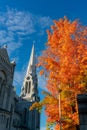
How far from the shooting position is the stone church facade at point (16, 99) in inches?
1809

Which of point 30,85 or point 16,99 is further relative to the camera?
point 30,85

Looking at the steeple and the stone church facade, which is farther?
the steeple

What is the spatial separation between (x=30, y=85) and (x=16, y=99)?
926 centimetres

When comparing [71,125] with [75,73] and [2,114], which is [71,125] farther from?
[2,114]

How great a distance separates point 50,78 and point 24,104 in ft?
→ 208

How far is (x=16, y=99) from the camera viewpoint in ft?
254

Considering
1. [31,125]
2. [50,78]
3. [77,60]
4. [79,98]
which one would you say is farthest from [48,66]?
[31,125]

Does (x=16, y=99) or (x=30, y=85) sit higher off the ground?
(x=30, y=85)

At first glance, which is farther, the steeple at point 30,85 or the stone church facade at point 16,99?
the steeple at point 30,85

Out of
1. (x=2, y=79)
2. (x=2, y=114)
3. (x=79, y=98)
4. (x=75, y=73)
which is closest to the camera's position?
(x=79, y=98)

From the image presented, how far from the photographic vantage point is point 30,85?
82375 mm

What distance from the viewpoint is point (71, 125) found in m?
14.5

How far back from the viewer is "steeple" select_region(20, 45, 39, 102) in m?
79.2

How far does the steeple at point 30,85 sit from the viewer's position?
7919 cm
